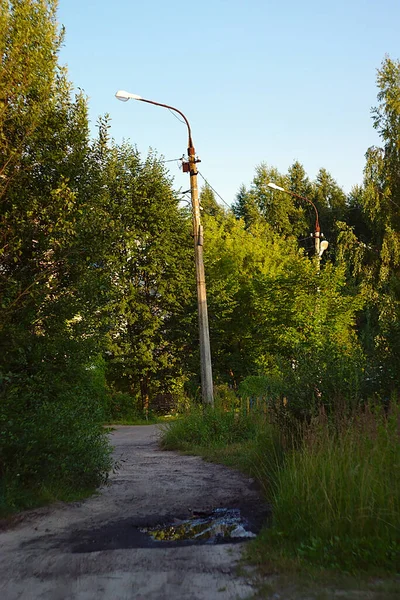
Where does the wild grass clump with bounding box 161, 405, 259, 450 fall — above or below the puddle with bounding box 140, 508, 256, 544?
above

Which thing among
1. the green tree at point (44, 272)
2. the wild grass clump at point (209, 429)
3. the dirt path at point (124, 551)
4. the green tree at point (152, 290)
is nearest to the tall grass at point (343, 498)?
the dirt path at point (124, 551)

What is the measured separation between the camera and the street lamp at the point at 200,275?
16547mm

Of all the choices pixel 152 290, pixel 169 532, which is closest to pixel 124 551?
pixel 169 532

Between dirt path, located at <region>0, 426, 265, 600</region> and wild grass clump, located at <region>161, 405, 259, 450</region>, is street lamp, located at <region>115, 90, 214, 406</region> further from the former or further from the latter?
dirt path, located at <region>0, 426, 265, 600</region>

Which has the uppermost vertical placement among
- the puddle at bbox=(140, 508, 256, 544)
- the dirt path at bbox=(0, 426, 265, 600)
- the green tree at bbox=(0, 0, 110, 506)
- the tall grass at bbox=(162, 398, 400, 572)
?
the green tree at bbox=(0, 0, 110, 506)

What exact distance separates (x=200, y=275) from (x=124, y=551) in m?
12.1

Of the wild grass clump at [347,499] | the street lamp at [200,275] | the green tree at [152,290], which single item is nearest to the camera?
the wild grass clump at [347,499]

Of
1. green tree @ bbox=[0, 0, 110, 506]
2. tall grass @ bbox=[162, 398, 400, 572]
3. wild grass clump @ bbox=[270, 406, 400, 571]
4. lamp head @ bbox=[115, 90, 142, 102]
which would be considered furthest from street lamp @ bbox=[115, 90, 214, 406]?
wild grass clump @ bbox=[270, 406, 400, 571]

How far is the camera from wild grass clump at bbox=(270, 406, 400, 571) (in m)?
5.05

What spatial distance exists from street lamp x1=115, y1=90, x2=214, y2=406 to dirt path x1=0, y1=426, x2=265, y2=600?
6.88 m

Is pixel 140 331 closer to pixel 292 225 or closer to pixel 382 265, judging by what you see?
pixel 382 265

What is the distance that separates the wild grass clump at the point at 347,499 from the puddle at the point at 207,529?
0.57 m

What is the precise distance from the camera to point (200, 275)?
57.4ft

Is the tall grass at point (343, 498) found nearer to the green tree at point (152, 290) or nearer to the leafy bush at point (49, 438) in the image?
the leafy bush at point (49, 438)
